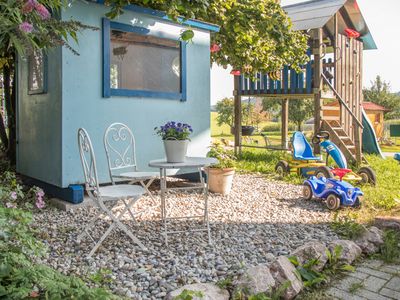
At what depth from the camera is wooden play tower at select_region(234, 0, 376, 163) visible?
27.1 ft

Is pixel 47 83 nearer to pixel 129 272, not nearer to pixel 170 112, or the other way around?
pixel 170 112

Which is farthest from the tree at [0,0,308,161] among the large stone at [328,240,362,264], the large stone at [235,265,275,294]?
the large stone at [328,240,362,264]

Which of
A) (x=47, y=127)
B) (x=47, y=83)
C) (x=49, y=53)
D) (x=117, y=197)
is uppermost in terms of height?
(x=49, y=53)

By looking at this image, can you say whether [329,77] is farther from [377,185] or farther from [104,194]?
[104,194]

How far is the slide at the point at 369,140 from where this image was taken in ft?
36.9

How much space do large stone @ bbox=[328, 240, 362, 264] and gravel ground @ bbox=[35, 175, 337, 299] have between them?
1.19 feet

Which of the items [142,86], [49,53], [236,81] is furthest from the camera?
[236,81]

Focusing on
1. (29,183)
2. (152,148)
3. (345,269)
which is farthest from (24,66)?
(345,269)

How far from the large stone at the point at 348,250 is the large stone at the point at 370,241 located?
0.12 m

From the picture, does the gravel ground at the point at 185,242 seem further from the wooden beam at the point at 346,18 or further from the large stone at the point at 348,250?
the wooden beam at the point at 346,18

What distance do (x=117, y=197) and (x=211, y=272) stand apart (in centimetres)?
94

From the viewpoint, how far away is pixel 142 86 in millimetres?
5289

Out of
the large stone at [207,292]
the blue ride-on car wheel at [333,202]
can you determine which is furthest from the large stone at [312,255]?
the blue ride-on car wheel at [333,202]

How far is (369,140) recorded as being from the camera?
37.5 feet
